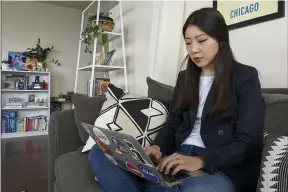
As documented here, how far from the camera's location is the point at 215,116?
862 mm

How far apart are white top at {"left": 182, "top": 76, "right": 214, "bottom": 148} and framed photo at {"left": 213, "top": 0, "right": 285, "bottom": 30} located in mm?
554

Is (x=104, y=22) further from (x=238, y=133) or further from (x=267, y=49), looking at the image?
(x=238, y=133)

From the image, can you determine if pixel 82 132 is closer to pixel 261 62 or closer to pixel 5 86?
pixel 261 62

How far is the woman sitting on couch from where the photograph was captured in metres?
0.75

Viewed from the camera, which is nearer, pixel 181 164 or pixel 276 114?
pixel 181 164

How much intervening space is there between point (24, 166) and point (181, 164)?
1989 mm

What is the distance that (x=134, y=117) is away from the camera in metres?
1.14

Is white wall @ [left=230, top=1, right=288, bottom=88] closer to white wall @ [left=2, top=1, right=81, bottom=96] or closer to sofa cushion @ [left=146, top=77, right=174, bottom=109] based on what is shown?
sofa cushion @ [left=146, top=77, right=174, bottom=109]

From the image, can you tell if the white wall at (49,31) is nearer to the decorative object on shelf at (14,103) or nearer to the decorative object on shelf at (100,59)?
the decorative object on shelf at (14,103)

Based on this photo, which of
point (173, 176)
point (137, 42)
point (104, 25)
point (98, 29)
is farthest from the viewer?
point (137, 42)

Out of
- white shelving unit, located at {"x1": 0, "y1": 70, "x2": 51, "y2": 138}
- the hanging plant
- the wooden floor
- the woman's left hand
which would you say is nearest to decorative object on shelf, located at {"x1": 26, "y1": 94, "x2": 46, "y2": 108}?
white shelving unit, located at {"x1": 0, "y1": 70, "x2": 51, "y2": 138}

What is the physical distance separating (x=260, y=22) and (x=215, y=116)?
2.34 feet

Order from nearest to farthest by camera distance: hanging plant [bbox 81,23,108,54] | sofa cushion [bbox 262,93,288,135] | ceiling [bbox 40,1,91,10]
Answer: sofa cushion [bbox 262,93,288,135], hanging plant [bbox 81,23,108,54], ceiling [bbox 40,1,91,10]

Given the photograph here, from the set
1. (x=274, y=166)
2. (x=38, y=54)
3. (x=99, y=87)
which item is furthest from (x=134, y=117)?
(x=38, y=54)
